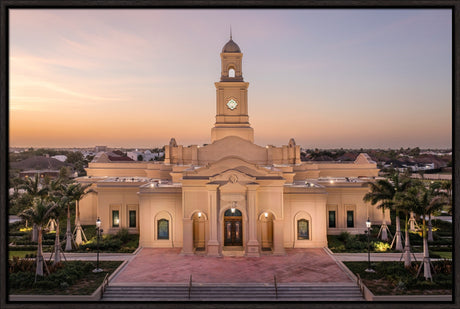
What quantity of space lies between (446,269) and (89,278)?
2307 centimetres

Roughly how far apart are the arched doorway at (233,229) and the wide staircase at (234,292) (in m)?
7.15

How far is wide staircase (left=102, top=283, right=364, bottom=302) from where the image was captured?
19641 mm

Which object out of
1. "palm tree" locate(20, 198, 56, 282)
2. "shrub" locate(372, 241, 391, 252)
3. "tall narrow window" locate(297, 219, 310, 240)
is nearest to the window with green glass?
"tall narrow window" locate(297, 219, 310, 240)

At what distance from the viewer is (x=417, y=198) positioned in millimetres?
20953

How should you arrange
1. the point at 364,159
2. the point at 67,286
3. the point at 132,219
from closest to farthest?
the point at 67,286 < the point at 132,219 < the point at 364,159

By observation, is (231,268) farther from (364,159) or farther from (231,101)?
(364,159)

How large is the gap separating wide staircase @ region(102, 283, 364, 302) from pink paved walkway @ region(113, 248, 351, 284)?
743 mm

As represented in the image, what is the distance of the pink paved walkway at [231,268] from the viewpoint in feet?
69.7

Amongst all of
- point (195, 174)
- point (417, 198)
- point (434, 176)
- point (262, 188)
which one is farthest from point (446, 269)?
point (434, 176)

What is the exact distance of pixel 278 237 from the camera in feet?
86.8

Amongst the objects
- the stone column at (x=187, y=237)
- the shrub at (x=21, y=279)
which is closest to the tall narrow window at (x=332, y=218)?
the stone column at (x=187, y=237)

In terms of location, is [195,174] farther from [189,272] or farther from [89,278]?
[89,278]

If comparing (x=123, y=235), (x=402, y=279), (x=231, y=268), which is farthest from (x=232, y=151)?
(x=402, y=279)

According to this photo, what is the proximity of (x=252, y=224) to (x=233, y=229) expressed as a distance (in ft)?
7.30
